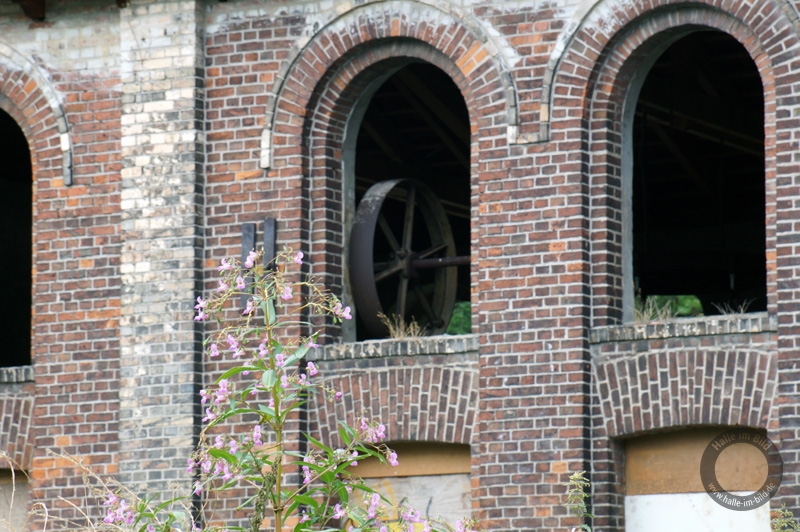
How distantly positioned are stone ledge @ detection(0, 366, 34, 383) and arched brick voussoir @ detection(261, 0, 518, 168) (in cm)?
279

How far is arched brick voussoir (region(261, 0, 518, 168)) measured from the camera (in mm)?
11523

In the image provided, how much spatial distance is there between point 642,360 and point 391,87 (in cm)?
548

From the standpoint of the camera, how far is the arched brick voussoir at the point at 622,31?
10672mm

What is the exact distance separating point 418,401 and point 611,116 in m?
2.65

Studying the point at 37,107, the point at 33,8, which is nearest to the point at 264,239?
the point at 37,107

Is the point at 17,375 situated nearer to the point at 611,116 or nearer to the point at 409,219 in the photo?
the point at 409,219

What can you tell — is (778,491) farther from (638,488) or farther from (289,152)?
(289,152)

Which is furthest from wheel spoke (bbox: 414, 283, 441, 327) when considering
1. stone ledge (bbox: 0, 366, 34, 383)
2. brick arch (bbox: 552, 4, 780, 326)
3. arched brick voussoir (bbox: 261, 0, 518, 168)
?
stone ledge (bbox: 0, 366, 34, 383)

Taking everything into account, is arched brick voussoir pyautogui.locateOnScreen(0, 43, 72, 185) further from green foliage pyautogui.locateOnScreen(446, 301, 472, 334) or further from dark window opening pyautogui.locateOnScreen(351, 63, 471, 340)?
green foliage pyautogui.locateOnScreen(446, 301, 472, 334)

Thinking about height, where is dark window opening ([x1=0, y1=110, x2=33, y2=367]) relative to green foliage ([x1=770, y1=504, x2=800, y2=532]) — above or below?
above

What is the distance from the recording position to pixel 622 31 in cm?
1119

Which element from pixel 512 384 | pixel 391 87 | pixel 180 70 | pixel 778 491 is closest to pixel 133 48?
pixel 180 70

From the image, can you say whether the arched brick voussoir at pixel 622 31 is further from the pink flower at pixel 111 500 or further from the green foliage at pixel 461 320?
the green foliage at pixel 461 320

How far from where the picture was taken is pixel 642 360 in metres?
10.8
